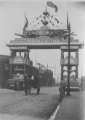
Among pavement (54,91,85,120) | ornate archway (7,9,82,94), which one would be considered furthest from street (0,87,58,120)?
ornate archway (7,9,82,94)

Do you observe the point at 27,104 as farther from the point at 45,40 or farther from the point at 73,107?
the point at 45,40

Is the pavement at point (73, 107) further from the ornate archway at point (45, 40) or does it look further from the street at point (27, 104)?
the ornate archway at point (45, 40)

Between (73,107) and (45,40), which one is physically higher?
(45,40)

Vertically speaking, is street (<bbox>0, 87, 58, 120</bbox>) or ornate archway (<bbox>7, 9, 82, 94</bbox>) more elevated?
ornate archway (<bbox>7, 9, 82, 94</bbox>)

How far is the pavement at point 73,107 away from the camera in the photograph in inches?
66.9

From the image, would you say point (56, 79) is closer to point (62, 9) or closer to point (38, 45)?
point (38, 45)

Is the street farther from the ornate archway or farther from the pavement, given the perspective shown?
the ornate archway

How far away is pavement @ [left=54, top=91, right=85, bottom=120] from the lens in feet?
5.58

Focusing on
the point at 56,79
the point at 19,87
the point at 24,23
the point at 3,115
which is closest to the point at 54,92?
the point at 56,79

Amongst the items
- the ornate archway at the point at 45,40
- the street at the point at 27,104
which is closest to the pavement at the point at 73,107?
the street at the point at 27,104

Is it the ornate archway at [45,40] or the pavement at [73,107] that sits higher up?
the ornate archway at [45,40]

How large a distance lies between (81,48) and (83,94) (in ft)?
0.96

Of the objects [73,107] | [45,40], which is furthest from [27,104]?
[45,40]

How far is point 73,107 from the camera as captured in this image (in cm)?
174
